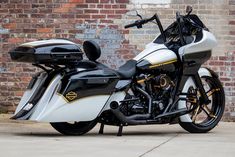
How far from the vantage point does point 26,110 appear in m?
6.85

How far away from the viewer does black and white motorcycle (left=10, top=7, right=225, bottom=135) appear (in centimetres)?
681

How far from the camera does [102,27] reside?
32.0 feet

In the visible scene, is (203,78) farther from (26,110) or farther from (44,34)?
(44,34)

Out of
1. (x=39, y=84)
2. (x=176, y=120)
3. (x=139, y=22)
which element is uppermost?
(x=139, y=22)

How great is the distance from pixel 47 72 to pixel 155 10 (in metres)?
3.11

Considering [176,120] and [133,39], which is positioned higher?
[133,39]

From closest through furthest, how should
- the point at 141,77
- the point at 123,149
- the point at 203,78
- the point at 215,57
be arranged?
1. the point at 123,149
2. the point at 141,77
3. the point at 203,78
4. the point at 215,57

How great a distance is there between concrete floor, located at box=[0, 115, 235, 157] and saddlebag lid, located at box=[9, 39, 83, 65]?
0.86 metres

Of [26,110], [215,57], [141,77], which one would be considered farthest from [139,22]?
[215,57]

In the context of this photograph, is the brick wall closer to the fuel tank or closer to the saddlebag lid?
the fuel tank

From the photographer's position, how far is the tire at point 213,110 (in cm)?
771

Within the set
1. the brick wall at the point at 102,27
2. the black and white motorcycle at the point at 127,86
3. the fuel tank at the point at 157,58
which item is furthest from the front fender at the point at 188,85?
the brick wall at the point at 102,27

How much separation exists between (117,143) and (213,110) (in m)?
1.94

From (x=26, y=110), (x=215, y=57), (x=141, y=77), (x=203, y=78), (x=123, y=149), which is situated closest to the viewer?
(x=123, y=149)
